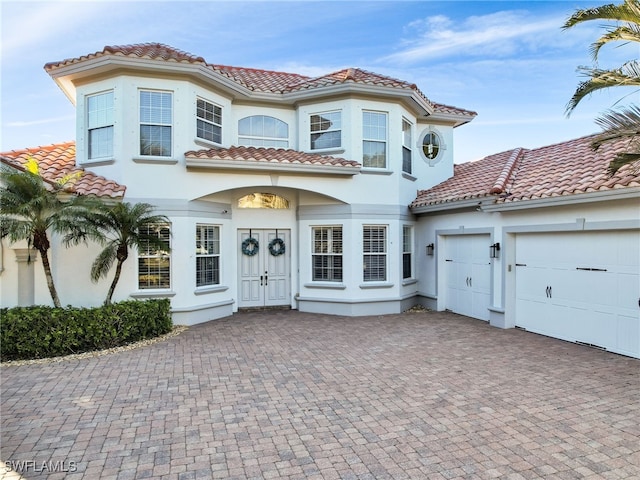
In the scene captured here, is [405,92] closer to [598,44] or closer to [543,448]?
[598,44]

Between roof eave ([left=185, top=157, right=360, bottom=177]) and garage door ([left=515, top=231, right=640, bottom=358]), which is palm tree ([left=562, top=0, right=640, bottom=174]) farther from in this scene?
roof eave ([left=185, top=157, right=360, bottom=177])

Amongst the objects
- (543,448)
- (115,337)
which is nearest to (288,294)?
(115,337)

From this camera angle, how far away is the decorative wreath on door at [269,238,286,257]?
41.3 feet

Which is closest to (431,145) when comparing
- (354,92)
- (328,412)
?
(354,92)

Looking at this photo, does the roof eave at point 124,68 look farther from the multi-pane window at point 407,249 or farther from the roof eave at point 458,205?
the multi-pane window at point 407,249

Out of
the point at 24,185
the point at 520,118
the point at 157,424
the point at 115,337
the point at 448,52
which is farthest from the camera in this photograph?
the point at 520,118

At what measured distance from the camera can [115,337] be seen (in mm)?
8352

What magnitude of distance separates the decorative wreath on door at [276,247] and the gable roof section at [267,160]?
261 cm

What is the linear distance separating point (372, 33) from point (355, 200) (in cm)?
547

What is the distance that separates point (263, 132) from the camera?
1245 centimetres

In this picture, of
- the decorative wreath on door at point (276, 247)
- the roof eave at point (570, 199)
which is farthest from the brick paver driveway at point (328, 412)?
the decorative wreath on door at point (276, 247)

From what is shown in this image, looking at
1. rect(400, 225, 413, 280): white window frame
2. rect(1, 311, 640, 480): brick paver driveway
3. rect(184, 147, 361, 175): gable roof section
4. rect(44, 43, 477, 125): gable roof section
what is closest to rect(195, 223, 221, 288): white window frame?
rect(184, 147, 361, 175): gable roof section

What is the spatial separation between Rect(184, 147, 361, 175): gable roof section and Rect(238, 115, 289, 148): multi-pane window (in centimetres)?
55

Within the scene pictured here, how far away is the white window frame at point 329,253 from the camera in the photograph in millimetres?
12125
